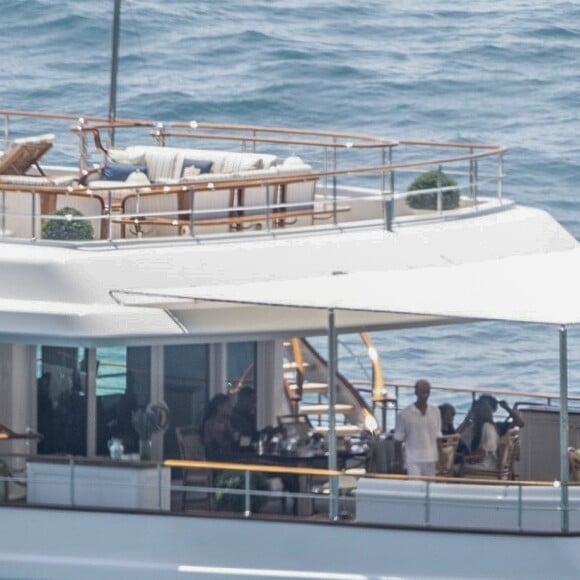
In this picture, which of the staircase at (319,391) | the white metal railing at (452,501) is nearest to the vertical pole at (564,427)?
the white metal railing at (452,501)

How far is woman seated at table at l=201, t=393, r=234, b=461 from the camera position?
16656mm

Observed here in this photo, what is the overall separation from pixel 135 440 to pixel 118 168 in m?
3.12

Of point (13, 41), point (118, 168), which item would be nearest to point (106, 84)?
point (13, 41)

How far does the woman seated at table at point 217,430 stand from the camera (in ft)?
54.6

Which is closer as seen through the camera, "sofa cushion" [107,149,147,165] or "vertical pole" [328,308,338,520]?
"vertical pole" [328,308,338,520]

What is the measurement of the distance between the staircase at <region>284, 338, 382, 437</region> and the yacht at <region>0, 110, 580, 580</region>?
38cm

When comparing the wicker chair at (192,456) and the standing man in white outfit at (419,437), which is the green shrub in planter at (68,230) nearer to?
the wicker chair at (192,456)

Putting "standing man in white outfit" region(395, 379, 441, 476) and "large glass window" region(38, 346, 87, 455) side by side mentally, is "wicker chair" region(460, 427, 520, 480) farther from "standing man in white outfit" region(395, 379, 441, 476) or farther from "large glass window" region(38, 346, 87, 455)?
"large glass window" region(38, 346, 87, 455)

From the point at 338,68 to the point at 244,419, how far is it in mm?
24785

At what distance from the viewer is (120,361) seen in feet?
54.7

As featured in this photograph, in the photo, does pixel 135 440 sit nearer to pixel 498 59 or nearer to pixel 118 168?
pixel 118 168

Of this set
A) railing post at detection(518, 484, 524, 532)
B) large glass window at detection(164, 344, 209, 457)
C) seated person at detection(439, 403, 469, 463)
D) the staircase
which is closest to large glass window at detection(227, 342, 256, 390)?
large glass window at detection(164, 344, 209, 457)

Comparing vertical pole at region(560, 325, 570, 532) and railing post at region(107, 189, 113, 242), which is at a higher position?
railing post at region(107, 189, 113, 242)

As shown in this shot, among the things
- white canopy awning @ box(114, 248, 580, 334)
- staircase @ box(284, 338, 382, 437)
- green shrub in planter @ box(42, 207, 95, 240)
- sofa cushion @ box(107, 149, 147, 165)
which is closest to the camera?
white canopy awning @ box(114, 248, 580, 334)
